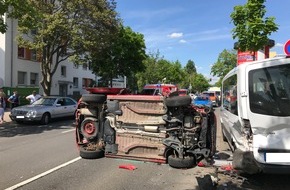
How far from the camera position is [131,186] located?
6414 mm

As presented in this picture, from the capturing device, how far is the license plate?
5.66 m

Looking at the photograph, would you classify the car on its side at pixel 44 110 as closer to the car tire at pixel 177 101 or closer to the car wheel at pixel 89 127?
the car wheel at pixel 89 127

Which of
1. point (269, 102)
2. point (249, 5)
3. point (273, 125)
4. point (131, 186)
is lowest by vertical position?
point (131, 186)

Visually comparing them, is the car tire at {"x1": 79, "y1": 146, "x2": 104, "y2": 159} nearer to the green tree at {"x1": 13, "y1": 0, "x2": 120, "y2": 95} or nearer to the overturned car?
the overturned car

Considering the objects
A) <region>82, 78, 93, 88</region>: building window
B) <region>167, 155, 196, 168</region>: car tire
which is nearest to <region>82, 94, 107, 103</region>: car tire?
<region>167, 155, 196, 168</region>: car tire

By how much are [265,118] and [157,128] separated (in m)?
1.74

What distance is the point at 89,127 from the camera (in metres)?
6.88

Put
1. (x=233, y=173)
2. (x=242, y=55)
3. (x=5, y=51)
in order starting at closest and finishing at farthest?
(x=233, y=173)
(x=242, y=55)
(x=5, y=51)

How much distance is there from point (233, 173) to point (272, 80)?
2250mm

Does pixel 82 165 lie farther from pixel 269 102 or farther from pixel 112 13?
pixel 112 13

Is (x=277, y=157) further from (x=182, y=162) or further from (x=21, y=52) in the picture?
(x=21, y=52)

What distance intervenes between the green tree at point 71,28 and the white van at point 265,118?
20514mm

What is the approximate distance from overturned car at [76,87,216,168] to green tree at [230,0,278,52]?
9.19 m

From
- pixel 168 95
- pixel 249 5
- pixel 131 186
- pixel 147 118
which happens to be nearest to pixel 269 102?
pixel 168 95
